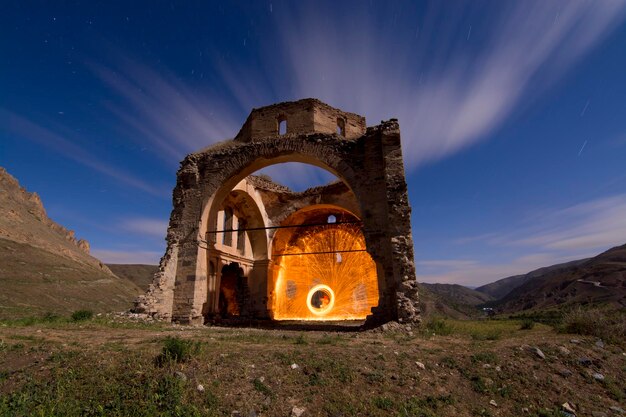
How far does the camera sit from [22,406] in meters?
3.98

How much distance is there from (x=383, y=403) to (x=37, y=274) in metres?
31.8

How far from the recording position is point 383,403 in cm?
410

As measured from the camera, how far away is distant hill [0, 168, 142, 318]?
20984 mm

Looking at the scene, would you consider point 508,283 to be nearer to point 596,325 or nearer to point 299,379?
point 596,325

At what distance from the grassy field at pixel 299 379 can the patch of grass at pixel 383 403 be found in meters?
0.02

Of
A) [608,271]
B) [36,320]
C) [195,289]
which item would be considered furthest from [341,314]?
[608,271]

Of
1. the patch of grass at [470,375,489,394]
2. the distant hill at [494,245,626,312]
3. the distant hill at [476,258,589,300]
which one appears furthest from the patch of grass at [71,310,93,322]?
the distant hill at [476,258,589,300]

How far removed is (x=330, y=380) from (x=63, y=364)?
399 cm

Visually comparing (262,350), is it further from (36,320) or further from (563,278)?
Answer: (563,278)

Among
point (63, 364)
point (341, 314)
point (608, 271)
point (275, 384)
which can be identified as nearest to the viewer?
point (275, 384)

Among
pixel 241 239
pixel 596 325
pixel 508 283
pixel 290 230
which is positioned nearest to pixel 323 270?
pixel 290 230

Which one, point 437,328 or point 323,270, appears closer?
point 437,328

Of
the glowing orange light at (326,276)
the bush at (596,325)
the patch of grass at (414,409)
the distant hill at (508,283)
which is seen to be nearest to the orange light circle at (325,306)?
the glowing orange light at (326,276)

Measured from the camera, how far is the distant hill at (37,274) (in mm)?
20984
